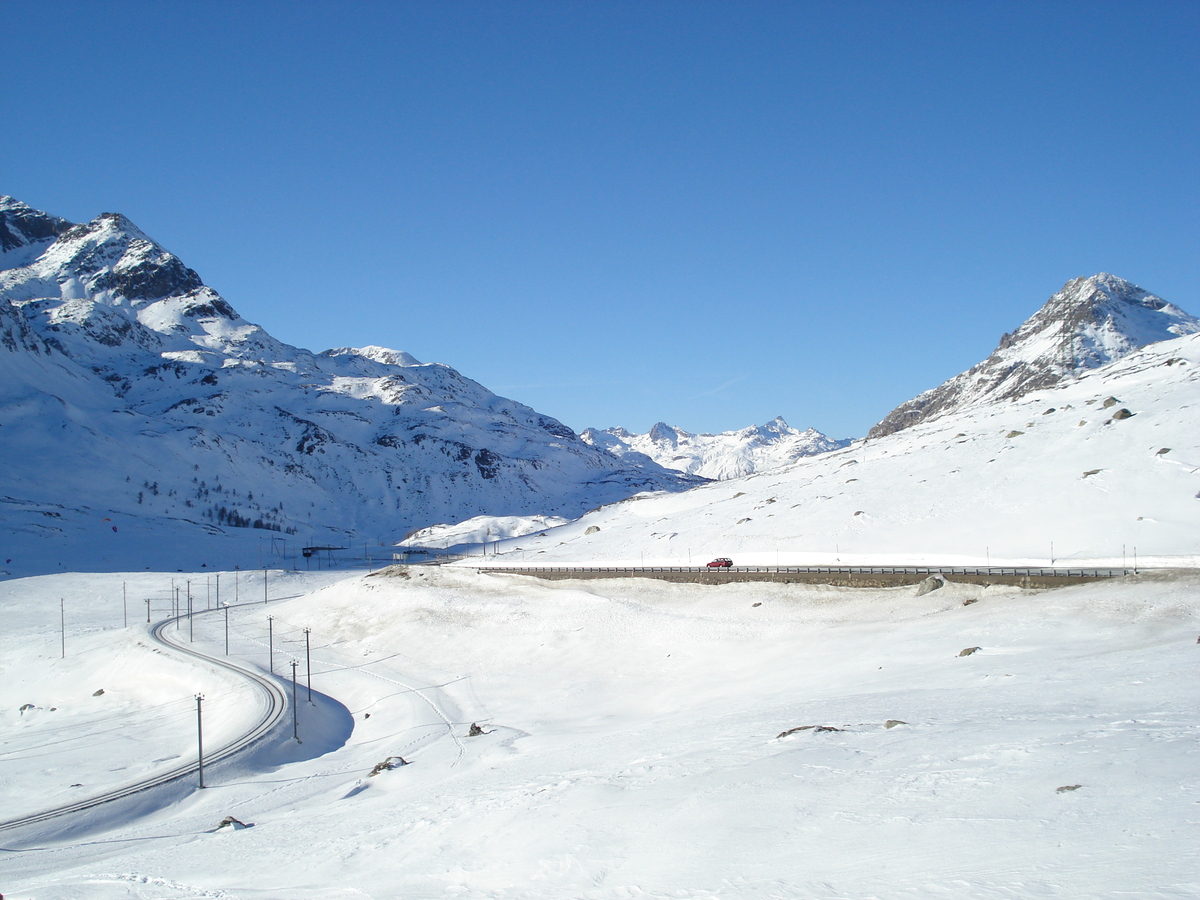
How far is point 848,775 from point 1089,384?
110800 mm

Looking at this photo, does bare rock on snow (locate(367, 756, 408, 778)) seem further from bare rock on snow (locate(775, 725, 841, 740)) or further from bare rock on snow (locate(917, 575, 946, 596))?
bare rock on snow (locate(917, 575, 946, 596))

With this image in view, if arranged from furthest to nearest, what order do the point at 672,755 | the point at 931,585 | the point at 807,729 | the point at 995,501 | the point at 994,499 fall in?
the point at 994,499
the point at 995,501
the point at 931,585
the point at 807,729
the point at 672,755

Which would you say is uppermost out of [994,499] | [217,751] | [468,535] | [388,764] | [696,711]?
[468,535]

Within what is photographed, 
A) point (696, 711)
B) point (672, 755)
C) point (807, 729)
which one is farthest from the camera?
point (696, 711)

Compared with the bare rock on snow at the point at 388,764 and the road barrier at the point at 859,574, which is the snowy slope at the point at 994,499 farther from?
the bare rock on snow at the point at 388,764

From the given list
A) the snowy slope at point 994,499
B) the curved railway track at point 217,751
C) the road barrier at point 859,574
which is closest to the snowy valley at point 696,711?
the curved railway track at point 217,751

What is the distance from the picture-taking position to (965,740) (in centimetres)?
2155

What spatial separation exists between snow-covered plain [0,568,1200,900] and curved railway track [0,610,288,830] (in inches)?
47.5

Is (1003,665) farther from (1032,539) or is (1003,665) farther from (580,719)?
(1032,539)

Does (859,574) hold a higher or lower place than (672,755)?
higher

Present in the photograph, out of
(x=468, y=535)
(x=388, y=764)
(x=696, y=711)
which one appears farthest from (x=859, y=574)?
(x=468, y=535)

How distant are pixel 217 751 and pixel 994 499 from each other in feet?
196

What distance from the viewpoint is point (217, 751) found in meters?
41.4

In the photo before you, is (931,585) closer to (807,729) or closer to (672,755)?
(807,729)
